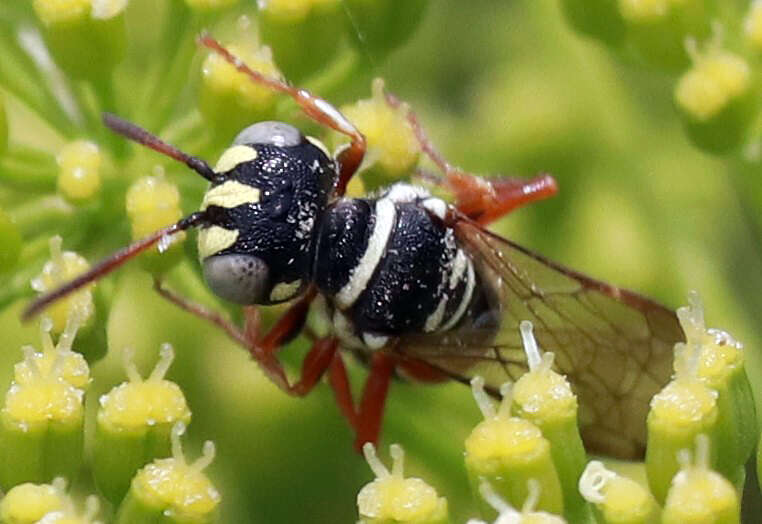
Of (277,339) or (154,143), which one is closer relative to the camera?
(154,143)

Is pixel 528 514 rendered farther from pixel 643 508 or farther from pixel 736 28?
pixel 736 28

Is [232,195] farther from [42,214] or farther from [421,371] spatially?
[421,371]

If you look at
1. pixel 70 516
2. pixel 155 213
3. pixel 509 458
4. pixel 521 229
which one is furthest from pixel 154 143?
pixel 521 229

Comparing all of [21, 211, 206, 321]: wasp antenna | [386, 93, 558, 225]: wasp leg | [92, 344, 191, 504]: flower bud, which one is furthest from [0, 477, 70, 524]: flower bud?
[386, 93, 558, 225]: wasp leg

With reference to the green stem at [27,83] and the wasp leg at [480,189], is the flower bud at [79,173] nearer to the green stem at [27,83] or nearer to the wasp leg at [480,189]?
the green stem at [27,83]

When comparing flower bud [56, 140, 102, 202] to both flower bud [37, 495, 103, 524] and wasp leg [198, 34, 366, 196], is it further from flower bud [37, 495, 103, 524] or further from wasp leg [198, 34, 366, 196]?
flower bud [37, 495, 103, 524]
